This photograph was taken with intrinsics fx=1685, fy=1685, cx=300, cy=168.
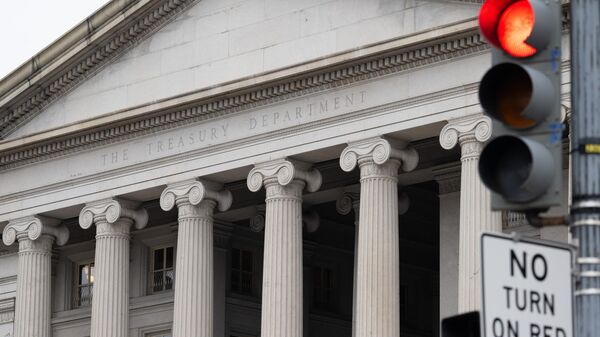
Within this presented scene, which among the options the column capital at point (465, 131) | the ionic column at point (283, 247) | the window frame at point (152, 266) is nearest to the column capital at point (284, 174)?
the ionic column at point (283, 247)

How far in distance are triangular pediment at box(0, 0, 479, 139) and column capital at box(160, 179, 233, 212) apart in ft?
8.97

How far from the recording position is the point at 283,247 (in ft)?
145

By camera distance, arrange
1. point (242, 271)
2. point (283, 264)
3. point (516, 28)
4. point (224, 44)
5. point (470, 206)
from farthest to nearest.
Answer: point (242, 271), point (224, 44), point (283, 264), point (470, 206), point (516, 28)

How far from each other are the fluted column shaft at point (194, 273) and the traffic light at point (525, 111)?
118 ft

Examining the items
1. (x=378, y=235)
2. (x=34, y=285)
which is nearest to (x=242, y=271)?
(x=34, y=285)

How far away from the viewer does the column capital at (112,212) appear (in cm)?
4925

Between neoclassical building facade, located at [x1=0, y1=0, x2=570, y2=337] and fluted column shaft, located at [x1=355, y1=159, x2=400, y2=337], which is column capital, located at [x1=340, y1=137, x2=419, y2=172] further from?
fluted column shaft, located at [x1=355, y1=159, x2=400, y2=337]

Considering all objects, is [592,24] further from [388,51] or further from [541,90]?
[388,51]

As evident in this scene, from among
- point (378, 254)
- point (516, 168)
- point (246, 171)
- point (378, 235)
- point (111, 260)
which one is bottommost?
point (516, 168)

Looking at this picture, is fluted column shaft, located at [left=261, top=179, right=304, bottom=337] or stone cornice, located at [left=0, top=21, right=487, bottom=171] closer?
stone cornice, located at [left=0, top=21, right=487, bottom=171]

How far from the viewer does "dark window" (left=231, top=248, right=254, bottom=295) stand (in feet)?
176

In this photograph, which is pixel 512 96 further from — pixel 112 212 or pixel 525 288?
pixel 112 212

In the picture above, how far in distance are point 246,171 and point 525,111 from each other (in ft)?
119

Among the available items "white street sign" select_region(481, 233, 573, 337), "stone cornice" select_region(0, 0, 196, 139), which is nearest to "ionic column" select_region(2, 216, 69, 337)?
"stone cornice" select_region(0, 0, 196, 139)
